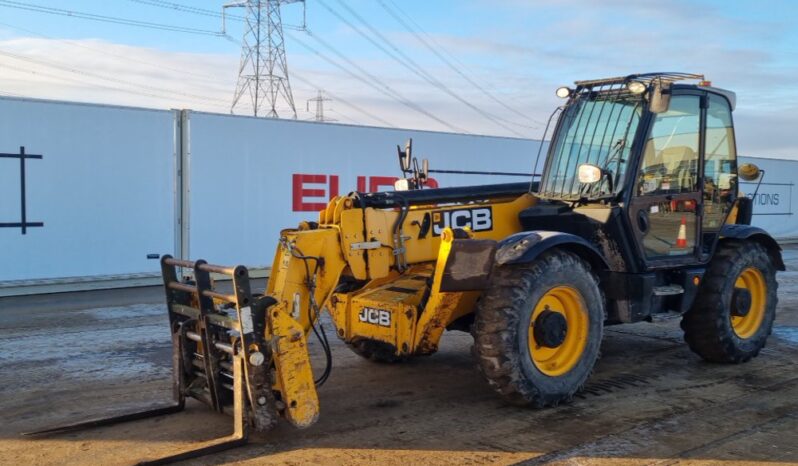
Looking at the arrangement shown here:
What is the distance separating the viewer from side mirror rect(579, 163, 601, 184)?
5.70m

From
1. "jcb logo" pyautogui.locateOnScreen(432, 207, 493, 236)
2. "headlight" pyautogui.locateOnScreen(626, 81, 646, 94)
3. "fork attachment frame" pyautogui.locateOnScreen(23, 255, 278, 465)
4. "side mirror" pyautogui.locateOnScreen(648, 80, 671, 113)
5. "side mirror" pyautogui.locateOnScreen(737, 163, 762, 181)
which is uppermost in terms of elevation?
"headlight" pyautogui.locateOnScreen(626, 81, 646, 94)

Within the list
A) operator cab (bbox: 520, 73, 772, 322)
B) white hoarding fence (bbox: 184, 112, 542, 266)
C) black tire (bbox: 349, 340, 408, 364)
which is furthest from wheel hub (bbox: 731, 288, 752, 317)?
white hoarding fence (bbox: 184, 112, 542, 266)

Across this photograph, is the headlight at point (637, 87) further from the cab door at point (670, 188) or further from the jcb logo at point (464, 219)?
the jcb logo at point (464, 219)

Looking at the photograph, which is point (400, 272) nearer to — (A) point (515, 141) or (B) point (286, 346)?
(B) point (286, 346)

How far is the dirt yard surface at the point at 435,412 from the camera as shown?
445 cm

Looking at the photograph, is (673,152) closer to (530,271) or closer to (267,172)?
(530,271)

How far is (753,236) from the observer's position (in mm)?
6984

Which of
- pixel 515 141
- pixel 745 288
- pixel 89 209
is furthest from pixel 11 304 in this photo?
pixel 515 141

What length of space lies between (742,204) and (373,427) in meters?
4.61

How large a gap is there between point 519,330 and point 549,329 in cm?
32

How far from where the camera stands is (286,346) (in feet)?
14.5

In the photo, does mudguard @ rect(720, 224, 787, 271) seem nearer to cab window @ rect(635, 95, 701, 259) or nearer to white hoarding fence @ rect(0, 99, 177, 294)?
cab window @ rect(635, 95, 701, 259)

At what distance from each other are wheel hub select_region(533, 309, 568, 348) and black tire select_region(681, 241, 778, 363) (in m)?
1.94

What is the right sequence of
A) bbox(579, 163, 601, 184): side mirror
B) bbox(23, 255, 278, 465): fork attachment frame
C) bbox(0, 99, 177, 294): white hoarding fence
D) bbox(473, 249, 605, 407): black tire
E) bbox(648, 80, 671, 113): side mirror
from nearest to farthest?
1. bbox(23, 255, 278, 465): fork attachment frame
2. bbox(473, 249, 605, 407): black tire
3. bbox(579, 163, 601, 184): side mirror
4. bbox(648, 80, 671, 113): side mirror
5. bbox(0, 99, 177, 294): white hoarding fence
